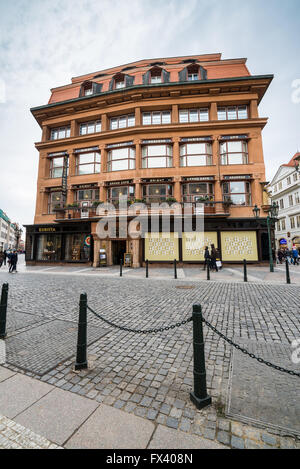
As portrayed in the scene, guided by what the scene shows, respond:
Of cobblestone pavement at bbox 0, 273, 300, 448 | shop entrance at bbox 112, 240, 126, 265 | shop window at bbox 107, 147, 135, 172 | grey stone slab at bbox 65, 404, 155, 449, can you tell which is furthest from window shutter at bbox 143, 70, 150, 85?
grey stone slab at bbox 65, 404, 155, 449

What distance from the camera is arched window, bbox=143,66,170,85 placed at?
22328 millimetres

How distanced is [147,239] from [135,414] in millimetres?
17004

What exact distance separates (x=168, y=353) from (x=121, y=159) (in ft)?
68.8

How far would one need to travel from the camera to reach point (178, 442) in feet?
5.85

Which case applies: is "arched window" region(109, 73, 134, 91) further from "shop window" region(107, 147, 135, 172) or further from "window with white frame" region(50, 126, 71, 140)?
"shop window" region(107, 147, 135, 172)

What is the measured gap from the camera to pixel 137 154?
804 inches

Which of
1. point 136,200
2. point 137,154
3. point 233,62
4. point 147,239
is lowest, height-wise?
point 147,239

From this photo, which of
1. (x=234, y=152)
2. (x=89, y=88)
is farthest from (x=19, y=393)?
(x=89, y=88)

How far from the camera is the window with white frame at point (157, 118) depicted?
21.7 m

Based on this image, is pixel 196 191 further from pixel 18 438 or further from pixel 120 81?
pixel 18 438
